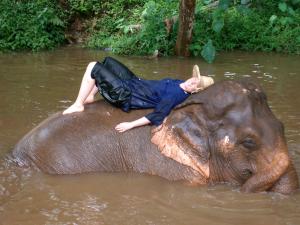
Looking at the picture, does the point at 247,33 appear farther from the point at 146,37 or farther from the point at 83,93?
the point at 83,93

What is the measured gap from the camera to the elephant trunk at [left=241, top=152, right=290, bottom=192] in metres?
5.12

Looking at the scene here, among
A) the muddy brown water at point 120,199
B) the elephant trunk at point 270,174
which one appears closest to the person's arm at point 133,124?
the muddy brown water at point 120,199

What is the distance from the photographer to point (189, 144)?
547cm

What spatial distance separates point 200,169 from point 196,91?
2.58ft

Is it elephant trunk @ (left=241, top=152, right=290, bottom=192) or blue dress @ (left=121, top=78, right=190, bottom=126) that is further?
blue dress @ (left=121, top=78, right=190, bottom=126)

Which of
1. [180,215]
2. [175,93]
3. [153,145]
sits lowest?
[180,215]

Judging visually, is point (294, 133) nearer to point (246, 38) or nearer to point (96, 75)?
point (96, 75)

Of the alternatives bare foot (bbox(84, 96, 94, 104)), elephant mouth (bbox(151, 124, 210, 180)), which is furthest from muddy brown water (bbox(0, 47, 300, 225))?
bare foot (bbox(84, 96, 94, 104))

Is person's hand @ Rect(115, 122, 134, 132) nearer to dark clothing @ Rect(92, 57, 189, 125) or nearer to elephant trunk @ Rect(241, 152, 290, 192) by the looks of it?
dark clothing @ Rect(92, 57, 189, 125)

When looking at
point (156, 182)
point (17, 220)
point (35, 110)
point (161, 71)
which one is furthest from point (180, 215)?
point (161, 71)

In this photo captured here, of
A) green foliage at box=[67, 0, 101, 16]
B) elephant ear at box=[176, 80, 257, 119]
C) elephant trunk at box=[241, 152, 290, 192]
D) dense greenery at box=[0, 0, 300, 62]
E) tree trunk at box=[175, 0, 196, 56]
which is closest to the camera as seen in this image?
elephant trunk at box=[241, 152, 290, 192]

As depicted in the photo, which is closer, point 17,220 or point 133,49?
point 17,220

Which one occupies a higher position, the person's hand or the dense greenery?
the dense greenery

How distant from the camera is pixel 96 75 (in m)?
5.91
